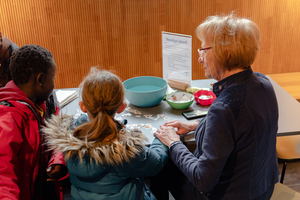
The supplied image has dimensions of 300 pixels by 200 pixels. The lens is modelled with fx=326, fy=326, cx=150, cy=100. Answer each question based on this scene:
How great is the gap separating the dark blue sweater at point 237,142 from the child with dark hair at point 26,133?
679 mm

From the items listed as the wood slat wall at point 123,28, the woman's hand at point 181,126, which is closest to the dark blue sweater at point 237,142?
the woman's hand at point 181,126

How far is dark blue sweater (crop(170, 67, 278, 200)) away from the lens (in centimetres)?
138

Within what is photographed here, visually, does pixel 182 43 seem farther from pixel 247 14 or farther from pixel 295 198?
pixel 247 14

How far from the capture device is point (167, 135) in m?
1.76

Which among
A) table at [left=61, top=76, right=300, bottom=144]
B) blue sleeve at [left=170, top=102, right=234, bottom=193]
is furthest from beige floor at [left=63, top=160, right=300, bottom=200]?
blue sleeve at [left=170, top=102, right=234, bottom=193]

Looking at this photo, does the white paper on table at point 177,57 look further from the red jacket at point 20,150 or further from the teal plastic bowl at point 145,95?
the red jacket at point 20,150

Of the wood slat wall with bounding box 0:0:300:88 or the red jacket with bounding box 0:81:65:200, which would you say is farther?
the wood slat wall with bounding box 0:0:300:88

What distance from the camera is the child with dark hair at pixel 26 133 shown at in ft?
4.72

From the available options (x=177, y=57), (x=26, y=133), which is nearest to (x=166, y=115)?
(x=177, y=57)

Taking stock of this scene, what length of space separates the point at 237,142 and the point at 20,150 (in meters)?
1.01

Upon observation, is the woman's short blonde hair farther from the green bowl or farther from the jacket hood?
the green bowl

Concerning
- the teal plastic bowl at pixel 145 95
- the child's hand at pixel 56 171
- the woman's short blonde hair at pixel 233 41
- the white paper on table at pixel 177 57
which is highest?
the woman's short blonde hair at pixel 233 41

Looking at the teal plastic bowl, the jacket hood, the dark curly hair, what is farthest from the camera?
the teal plastic bowl

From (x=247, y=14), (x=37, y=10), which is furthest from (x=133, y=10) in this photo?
(x=247, y=14)
